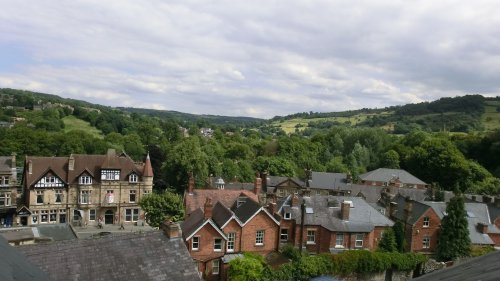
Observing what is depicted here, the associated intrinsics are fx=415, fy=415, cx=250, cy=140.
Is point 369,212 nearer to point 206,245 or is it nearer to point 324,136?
point 206,245

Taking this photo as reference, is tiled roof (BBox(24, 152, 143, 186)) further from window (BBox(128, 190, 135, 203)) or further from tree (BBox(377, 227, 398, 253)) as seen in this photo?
tree (BBox(377, 227, 398, 253))

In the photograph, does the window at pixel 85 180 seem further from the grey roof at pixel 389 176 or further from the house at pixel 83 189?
the grey roof at pixel 389 176

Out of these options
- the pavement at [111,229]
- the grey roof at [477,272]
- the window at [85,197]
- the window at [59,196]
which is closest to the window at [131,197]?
the pavement at [111,229]

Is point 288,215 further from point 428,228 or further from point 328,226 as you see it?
point 428,228

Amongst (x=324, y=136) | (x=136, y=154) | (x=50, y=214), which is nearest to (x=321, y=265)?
(x=50, y=214)

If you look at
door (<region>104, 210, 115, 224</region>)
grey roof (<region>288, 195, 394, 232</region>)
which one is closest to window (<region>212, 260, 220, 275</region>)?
grey roof (<region>288, 195, 394, 232</region>)
